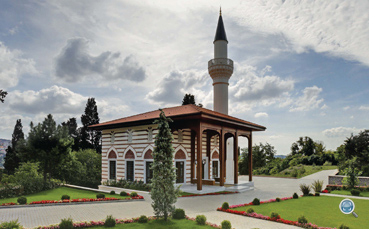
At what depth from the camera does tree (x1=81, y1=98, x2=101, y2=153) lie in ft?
141

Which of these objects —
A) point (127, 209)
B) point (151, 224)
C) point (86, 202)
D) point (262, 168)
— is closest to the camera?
point (151, 224)

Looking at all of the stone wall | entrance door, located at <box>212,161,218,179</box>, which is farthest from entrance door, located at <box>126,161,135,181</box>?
the stone wall

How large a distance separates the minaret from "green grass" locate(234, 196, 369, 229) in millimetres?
14294

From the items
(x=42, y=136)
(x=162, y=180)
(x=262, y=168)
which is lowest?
(x=262, y=168)

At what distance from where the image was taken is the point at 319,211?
13.8 meters

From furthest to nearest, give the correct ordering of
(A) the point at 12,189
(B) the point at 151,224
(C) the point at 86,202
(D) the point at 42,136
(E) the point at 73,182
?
1. (E) the point at 73,182
2. (D) the point at 42,136
3. (A) the point at 12,189
4. (C) the point at 86,202
5. (B) the point at 151,224

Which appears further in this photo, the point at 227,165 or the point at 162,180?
the point at 227,165

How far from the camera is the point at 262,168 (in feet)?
139

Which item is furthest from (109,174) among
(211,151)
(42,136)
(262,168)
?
(262,168)

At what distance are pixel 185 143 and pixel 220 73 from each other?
1007cm

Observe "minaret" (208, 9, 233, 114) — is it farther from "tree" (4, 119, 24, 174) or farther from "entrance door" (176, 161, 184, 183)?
"tree" (4, 119, 24, 174)

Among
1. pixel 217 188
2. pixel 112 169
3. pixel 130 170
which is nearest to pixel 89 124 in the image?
pixel 112 169

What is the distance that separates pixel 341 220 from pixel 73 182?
24.0 m

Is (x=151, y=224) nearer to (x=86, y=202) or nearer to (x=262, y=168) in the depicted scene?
(x=86, y=202)
